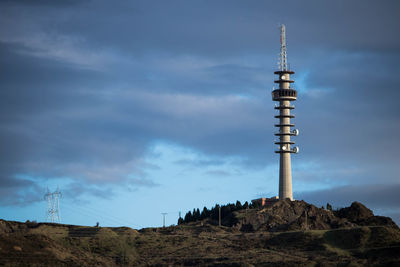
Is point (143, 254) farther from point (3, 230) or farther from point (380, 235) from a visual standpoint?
point (380, 235)

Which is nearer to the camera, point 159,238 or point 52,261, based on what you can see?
point 52,261

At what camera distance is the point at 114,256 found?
17975 cm

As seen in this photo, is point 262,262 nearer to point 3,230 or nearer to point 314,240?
point 314,240

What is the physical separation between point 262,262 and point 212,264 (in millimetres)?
13420

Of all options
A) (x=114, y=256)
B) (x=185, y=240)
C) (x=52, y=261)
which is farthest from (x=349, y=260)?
(x=52, y=261)

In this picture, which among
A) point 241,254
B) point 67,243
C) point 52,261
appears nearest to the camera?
point 52,261

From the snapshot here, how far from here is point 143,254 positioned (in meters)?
182

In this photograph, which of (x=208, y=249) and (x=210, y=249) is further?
(x=208, y=249)

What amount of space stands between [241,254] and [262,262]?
10.7m

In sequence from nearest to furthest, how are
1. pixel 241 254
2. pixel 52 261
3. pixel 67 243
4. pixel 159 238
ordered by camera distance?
pixel 52 261 < pixel 241 254 < pixel 67 243 < pixel 159 238

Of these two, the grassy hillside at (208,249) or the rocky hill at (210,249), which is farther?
the grassy hillside at (208,249)

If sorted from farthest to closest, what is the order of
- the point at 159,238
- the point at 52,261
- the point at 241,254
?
the point at 159,238 → the point at 241,254 → the point at 52,261

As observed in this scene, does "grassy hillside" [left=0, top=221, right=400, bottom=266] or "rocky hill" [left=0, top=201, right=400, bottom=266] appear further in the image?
"grassy hillside" [left=0, top=221, right=400, bottom=266]

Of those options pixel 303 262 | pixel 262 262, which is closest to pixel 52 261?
pixel 262 262
